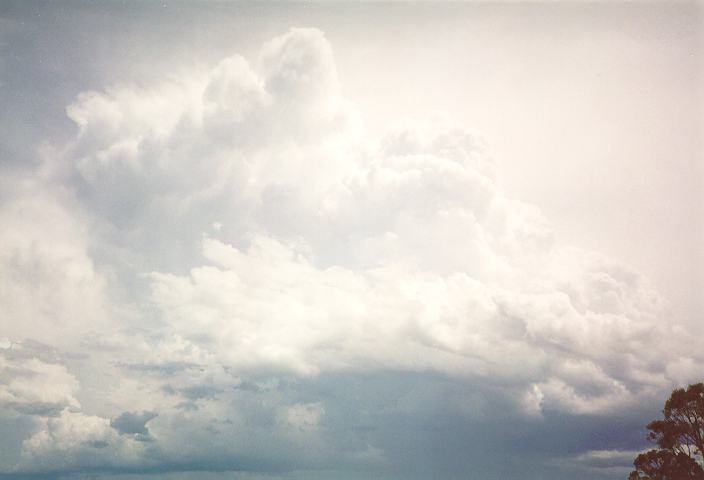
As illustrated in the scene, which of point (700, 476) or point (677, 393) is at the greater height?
Answer: point (677, 393)

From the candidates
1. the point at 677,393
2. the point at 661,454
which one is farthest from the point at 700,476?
the point at 677,393

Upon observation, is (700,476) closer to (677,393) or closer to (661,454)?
(661,454)

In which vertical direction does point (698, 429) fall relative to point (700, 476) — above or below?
above

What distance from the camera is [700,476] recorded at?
82.4 meters

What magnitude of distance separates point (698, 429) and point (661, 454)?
7.07m

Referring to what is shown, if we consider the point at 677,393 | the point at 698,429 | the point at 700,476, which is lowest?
the point at 700,476

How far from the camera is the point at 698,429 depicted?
84.0 meters

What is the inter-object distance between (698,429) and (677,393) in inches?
230

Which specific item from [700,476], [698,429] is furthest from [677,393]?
[700,476]

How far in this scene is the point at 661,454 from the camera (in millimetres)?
86562

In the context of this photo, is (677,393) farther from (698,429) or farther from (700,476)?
(700,476)

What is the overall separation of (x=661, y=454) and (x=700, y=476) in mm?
5766
